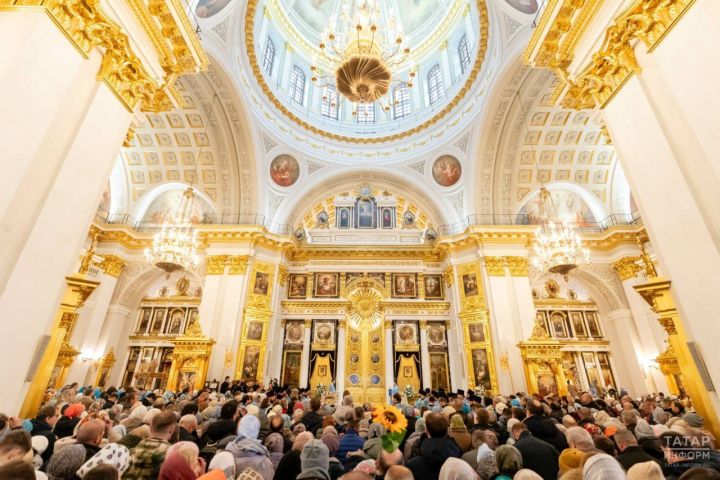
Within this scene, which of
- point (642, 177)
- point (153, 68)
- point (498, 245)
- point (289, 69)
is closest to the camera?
point (642, 177)

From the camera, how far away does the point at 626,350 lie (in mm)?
14633

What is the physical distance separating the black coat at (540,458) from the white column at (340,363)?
41.6 feet

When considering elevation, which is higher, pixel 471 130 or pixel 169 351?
pixel 471 130

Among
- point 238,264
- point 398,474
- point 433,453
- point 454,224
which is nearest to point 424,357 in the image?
point 454,224

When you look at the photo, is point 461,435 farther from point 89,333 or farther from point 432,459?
point 89,333

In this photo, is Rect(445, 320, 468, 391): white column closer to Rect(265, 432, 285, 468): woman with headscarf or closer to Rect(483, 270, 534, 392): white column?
Rect(483, 270, 534, 392): white column

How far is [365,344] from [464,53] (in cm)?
1581

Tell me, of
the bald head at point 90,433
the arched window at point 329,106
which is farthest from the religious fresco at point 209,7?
the bald head at point 90,433

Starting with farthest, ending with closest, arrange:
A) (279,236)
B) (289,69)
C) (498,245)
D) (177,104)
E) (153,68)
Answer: (289,69) < (279,236) < (498,245) < (177,104) < (153,68)

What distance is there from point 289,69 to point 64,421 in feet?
60.8

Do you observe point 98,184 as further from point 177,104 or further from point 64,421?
point 64,421

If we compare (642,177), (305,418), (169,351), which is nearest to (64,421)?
(305,418)

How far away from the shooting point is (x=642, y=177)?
16.1 feet

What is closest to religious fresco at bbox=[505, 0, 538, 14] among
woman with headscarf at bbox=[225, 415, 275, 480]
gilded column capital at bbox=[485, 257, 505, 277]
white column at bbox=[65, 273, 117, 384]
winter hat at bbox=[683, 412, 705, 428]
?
gilded column capital at bbox=[485, 257, 505, 277]
